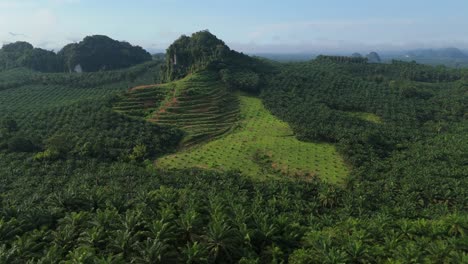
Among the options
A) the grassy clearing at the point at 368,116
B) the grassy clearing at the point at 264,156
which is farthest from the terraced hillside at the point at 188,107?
the grassy clearing at the point at 368,116

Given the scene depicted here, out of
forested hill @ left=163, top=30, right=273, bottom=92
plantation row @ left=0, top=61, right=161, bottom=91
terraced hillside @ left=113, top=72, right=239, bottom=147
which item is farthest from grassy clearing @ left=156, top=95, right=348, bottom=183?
plantation row @ left=0, top=61, right=161, bottom=91

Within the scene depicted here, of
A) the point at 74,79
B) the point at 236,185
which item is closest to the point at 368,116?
the point at 236,185

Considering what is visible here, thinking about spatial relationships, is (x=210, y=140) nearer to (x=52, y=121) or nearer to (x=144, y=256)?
(x=52, y=121)

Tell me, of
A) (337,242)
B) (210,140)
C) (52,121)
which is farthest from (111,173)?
(337,242)

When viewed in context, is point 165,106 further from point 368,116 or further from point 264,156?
point 368,116

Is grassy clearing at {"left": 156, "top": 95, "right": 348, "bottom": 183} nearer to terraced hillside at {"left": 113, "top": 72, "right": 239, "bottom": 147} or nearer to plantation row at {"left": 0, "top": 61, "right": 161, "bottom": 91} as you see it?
terraced hillside at {"left": 113, "top": 72, "right": 239, "bottom": 147}

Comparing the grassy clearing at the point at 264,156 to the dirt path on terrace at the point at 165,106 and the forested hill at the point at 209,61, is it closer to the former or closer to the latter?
the dirt path on terrace at the point at 165,106
